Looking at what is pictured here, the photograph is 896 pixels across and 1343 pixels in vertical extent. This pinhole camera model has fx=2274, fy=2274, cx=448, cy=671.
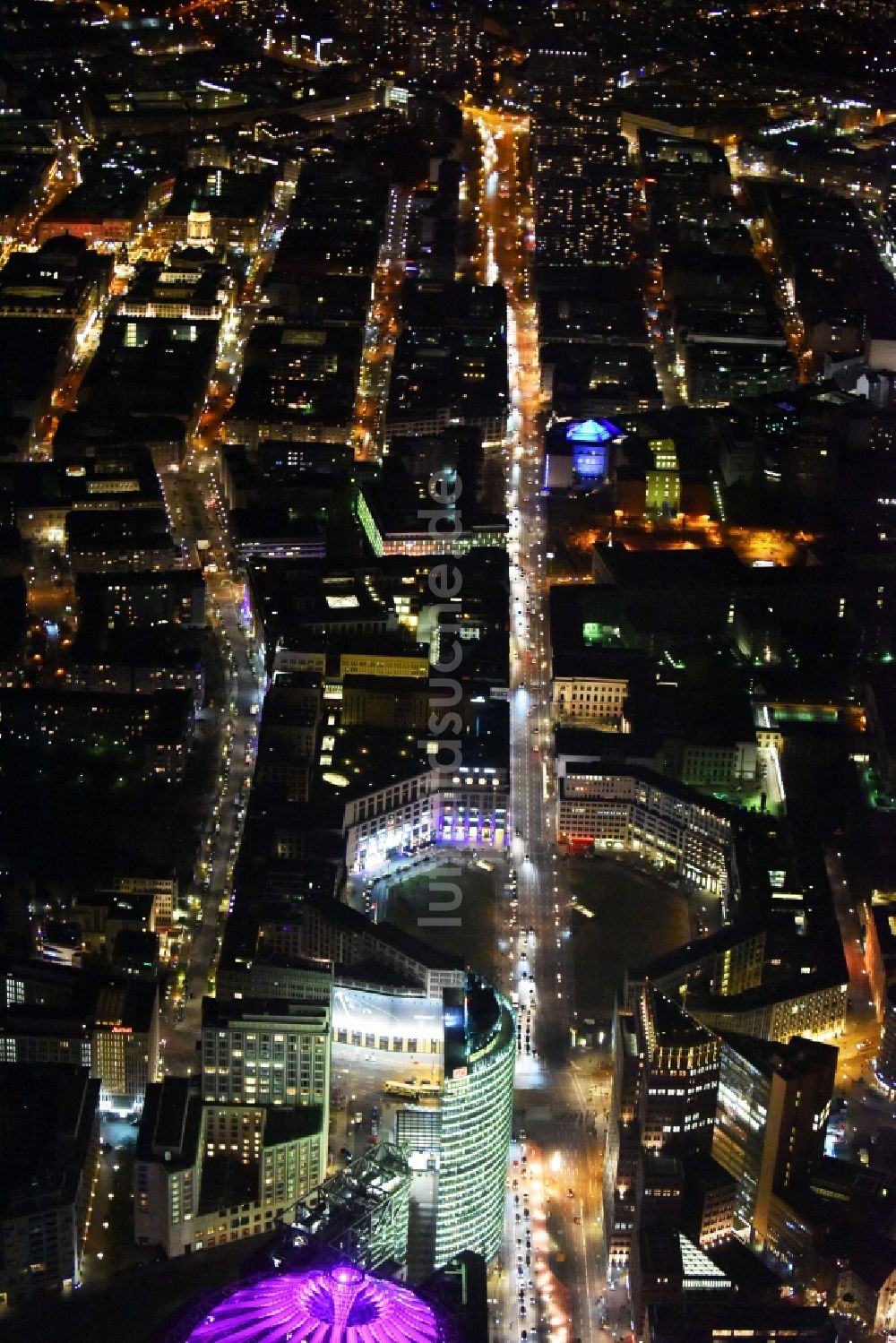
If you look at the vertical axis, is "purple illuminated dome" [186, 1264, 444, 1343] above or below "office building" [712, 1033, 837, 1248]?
below

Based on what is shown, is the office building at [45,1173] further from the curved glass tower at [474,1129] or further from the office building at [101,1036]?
the curved glass tower at [474,1129]

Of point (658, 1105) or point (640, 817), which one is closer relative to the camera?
point (658, 1105)

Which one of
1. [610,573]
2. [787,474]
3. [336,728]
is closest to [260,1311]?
[336,728]

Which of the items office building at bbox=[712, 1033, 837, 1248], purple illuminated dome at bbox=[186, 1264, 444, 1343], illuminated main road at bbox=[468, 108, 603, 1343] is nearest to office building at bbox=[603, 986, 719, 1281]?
office building at bbox=[712, 1033, 837, 1248]

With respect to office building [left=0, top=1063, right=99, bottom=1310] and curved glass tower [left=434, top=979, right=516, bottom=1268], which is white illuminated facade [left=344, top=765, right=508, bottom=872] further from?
office building [left=0, top=1063, right=99, bottom=1310]

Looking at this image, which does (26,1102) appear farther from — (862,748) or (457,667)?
(862,748)

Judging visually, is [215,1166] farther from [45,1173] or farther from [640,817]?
[640,817]

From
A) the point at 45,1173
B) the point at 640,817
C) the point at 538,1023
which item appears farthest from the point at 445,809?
the point at 45,1173
